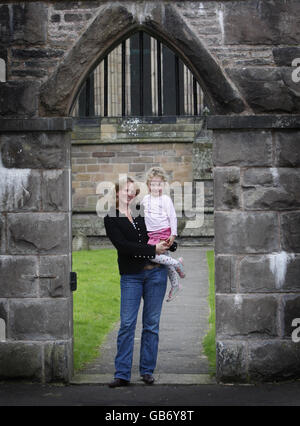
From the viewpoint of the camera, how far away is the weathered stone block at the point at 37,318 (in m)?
6.59

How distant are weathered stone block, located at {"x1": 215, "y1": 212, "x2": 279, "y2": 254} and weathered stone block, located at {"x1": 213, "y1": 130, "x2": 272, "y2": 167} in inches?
17.4

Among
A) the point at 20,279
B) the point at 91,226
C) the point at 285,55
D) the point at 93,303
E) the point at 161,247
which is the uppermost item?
the point at 285,55

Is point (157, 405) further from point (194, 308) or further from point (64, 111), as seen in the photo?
point (194, 308)

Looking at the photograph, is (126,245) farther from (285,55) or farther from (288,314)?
(285,55)

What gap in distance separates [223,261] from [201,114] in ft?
49.7

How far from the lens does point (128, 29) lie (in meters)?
6.57

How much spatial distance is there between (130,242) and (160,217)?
348 millimetres

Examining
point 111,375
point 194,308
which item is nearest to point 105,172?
point 194,308

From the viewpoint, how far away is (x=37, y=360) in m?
6.58

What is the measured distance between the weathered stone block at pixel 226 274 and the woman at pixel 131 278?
0.47 meters

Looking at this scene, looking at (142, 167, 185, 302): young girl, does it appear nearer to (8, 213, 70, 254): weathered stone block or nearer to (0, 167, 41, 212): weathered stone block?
(8, 213, 70, 254): weathered stone block

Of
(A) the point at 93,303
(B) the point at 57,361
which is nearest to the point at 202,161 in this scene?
(A) the point at 93,303

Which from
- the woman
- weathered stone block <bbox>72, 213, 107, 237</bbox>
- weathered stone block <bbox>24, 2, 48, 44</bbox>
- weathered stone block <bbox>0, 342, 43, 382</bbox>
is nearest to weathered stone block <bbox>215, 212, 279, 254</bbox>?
the woman

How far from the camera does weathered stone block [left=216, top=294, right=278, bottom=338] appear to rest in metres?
6.50
